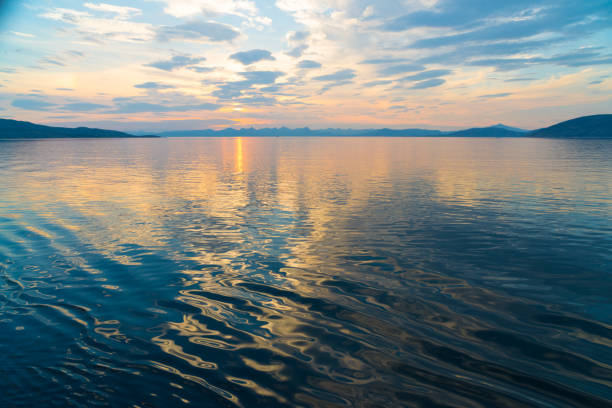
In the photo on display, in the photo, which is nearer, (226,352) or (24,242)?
(226,352)

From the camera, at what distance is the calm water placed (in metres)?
7.14

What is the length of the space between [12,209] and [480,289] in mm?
31925

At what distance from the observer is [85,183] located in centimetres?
3822

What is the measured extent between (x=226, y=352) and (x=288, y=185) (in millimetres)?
31114

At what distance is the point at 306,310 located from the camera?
10.5 meters

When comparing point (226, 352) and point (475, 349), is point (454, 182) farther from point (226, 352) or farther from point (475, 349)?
point (226, 352)

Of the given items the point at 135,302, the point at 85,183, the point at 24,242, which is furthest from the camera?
the point at 85,183

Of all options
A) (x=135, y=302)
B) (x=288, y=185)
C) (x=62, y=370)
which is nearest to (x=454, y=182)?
(x=288, y=185)

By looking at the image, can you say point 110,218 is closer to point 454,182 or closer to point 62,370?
point 62,370

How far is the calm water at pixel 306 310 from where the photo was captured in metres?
7.14

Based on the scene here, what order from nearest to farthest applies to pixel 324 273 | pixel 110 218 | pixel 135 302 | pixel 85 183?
pixel 135 302, pixel 324 273, pixel 110 218, pixel 85 183

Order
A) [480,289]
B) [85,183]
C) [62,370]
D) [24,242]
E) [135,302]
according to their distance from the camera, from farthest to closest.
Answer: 1. [85,183]
2. [24,242]
3. [480,289]
4. [135,302]
5. [62,370]

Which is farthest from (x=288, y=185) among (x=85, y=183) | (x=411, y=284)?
(x=411, y=284)

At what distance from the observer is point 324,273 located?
1353cm
